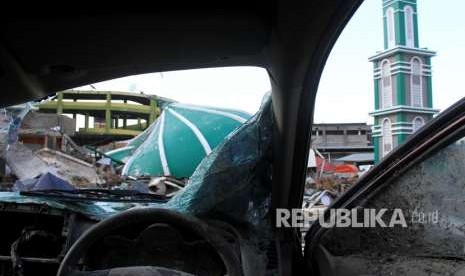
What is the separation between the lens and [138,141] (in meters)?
26.6

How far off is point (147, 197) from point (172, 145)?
15.8 meters

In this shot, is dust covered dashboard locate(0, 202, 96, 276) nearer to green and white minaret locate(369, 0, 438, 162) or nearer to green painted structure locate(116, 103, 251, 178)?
green and white minaret locate(369, 0, 438, 162)

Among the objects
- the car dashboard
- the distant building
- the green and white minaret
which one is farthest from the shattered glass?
the distant building

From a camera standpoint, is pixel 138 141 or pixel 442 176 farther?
pixel 138 141

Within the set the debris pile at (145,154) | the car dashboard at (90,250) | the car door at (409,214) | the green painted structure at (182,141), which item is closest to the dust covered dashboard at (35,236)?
the car dashboard at (90,250)

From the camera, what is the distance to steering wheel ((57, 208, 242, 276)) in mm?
2037

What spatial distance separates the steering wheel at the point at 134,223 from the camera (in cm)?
204

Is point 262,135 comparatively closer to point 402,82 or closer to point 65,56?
point 65,56

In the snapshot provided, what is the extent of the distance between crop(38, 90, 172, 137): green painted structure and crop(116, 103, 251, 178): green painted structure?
78.0 ft

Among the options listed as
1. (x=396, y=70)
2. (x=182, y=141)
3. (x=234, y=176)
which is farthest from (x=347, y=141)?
(x=234, y=176)

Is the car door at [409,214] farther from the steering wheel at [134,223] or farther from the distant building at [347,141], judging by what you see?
the distant building at [347,141]

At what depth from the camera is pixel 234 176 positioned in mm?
2451

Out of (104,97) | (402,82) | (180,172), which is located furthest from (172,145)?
(104,97)

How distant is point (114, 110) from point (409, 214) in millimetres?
47178
